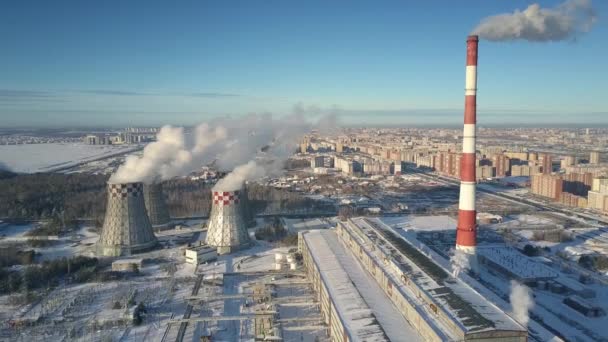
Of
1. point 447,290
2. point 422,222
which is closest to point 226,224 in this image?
point 447,290

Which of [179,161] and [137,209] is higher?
[179,161]

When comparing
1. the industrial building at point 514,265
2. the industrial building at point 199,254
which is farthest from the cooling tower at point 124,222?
the industrial building at point 514,265

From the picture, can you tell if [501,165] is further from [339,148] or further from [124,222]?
[124,222]

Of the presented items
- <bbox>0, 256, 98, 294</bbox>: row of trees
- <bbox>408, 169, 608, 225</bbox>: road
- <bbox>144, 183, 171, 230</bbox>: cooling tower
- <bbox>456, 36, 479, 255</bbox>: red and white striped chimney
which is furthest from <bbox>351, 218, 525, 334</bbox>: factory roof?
<bbox>408, 169, 608, 225</bbox>: road

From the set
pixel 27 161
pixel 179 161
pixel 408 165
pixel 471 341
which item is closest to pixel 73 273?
pixel 179 161

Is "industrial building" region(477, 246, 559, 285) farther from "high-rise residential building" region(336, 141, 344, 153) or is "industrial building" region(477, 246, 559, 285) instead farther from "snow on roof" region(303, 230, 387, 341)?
"high-rise residential building" region(336, 141, 344, 153)

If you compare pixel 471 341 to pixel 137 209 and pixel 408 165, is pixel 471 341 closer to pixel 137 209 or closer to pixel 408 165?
pixel 137 209

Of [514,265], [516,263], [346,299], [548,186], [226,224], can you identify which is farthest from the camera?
[548,186]
